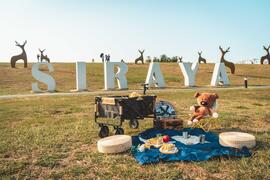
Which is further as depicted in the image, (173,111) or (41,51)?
(41,51)

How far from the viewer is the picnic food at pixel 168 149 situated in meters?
7.15

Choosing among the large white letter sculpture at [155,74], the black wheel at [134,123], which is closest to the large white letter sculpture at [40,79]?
the large white letter sculpture at [155,74]

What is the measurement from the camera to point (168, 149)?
284 inches

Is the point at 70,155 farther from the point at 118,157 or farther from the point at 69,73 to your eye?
the point at 69,73

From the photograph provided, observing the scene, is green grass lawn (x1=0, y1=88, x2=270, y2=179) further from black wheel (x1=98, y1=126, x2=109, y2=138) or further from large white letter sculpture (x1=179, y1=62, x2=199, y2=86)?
large white letter sculpture (x1=179, y1=62, x2=199, y2=86)

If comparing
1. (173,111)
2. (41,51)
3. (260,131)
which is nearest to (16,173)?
(173,111)

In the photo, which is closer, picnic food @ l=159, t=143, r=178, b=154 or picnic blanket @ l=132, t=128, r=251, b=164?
picnic blanket @ l=132, t=128, r=251, b=164

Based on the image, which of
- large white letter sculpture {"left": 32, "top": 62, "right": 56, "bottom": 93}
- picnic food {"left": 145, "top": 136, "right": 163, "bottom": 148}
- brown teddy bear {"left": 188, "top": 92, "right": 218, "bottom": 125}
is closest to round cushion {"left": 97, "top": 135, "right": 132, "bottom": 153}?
picnic food {"left": 145, "top": 136, "right": 163, "bottom": 148}

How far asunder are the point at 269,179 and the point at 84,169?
133 inches

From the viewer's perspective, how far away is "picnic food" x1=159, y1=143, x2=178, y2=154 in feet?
23.5

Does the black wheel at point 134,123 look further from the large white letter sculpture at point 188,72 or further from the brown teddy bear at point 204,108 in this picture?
the large white letter sculpture at point 188,72

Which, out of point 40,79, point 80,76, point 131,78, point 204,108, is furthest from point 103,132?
point 131,78

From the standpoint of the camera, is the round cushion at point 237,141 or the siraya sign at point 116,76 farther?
the siraya sign at point 116,76

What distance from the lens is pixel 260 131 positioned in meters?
9.79
